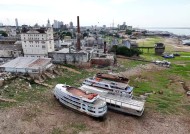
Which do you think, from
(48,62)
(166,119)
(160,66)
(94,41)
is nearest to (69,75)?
(48,62)

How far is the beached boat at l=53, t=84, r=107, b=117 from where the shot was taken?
3397cm

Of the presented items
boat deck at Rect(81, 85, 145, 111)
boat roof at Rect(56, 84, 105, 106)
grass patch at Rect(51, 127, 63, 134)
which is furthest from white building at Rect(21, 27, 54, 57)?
grass patch at Rect(51, 127, 63, 134)

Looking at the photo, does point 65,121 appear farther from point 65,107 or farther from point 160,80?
point 160,80

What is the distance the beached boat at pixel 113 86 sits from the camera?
38.9 m

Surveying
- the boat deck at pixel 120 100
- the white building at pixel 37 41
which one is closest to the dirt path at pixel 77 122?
the boat deck at pixel 120 100

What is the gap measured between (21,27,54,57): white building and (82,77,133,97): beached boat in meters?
30.6

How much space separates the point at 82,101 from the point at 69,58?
32.5 metres

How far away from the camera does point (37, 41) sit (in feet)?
223

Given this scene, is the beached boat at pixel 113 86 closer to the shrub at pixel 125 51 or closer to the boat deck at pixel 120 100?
the boat deck at pixel 120 100

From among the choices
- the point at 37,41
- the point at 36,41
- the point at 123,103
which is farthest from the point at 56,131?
the point at 36,41

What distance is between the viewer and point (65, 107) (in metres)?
38.2

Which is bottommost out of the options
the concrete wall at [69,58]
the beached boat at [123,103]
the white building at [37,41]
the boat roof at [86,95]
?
the beached boat at [123,103]

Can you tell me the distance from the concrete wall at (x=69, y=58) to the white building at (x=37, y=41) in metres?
3.57

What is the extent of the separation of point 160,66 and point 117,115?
4211 centimetres
